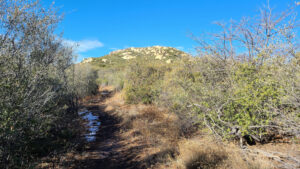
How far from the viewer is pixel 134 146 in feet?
23.8

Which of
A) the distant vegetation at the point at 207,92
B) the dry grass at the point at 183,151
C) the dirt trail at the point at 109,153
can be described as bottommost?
the dirt trail at the point at 109,153

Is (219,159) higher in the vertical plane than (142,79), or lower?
lower

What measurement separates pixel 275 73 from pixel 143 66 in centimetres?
1219

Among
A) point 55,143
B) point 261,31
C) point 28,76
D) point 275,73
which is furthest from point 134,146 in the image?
point 261,31

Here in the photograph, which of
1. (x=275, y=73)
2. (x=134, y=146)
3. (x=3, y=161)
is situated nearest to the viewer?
(x=3, y=161)

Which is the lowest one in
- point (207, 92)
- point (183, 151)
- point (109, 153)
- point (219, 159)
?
point (109, 153)

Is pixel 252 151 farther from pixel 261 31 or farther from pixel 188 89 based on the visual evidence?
pixel 261 31

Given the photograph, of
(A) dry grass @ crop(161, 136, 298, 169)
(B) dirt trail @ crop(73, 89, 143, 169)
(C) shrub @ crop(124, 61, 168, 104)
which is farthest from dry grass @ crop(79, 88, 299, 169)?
(C) shrub @ crop(124, 61, 168, 104)

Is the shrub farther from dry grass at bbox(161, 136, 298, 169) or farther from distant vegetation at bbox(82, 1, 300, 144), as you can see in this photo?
Result: dry grass at bbox(161, 136, 298, 169)

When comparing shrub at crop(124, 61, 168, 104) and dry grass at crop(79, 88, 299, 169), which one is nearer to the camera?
dry grass at crop(79, 88, 299, 169)

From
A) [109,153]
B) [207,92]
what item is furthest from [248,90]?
[109,153]

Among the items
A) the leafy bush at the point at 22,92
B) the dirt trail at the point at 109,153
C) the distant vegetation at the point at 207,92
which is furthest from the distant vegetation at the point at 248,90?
the leafy bush at the point at 22,92

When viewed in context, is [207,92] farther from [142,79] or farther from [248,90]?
[142,79]

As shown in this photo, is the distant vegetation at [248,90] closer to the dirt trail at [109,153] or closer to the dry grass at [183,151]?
the dry grass at [183,151]
